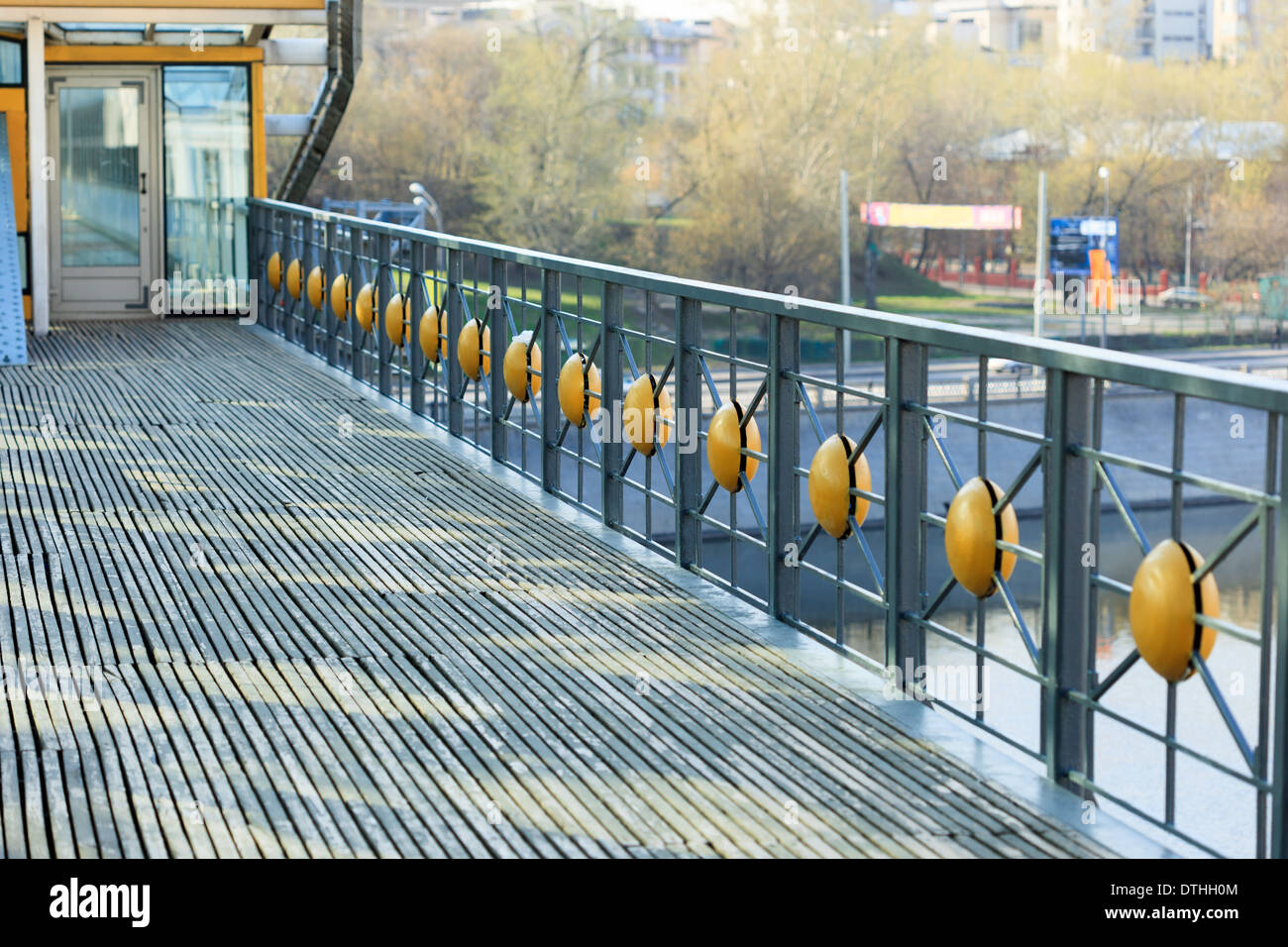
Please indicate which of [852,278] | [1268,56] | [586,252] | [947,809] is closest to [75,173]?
[947,809]

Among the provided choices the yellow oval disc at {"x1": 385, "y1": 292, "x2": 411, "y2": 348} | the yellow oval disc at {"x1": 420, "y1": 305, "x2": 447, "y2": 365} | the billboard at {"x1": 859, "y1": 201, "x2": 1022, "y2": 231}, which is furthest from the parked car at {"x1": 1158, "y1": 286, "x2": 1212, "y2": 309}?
the yellow oval disc at {"x1": 420, "y1": 305, "x2": 447, "y2": 365}

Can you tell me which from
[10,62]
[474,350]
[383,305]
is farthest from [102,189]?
[474,350]

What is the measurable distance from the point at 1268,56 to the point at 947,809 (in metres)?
Answer: 70.9

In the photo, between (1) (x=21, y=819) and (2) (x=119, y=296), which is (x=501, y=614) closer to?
(1) (x=21, y=819)

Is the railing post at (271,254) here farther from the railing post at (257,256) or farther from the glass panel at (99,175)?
the glass panel at (99,175)

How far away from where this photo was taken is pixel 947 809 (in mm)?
3859

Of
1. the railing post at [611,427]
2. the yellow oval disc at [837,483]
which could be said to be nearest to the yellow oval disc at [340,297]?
the railing post at [611,427]

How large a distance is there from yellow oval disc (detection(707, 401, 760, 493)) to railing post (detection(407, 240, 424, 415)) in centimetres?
429

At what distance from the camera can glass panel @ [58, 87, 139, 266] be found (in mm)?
15023

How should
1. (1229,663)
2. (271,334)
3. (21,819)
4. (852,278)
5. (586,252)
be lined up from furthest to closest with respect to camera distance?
(852,278), (586,252), (1229,663), (271,334), (21,819)

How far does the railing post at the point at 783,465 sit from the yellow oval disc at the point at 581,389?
1.82 m

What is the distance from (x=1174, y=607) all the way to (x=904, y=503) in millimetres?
1292

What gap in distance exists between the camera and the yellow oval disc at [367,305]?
36.1ft

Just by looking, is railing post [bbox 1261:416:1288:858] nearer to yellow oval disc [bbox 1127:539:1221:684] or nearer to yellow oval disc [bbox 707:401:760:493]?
yellow oval disc [bbox 1127:539:1221:684]
